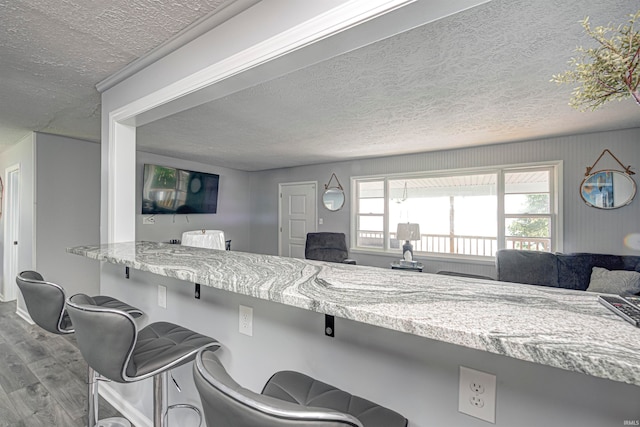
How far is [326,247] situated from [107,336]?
14.5 ft

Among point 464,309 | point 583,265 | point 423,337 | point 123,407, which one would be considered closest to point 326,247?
point 583,265

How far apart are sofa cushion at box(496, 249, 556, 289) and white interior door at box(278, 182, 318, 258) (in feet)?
11.4

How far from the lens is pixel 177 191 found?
545 centimetres

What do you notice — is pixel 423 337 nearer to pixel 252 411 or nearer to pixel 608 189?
pixel 252 411

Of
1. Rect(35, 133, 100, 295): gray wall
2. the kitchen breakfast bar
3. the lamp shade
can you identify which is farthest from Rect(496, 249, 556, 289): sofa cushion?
Rect(35, 133, 100, 295): gray wall

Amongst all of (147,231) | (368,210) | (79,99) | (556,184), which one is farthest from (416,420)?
(147,231)

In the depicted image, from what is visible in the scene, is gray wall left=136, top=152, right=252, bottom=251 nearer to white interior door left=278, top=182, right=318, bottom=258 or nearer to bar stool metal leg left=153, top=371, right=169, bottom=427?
white interior door left=278, top=182, right=318, bottom=258

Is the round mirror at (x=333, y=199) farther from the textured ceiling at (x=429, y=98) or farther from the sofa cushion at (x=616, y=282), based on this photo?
the sofa cushion at (x=616, y=282)

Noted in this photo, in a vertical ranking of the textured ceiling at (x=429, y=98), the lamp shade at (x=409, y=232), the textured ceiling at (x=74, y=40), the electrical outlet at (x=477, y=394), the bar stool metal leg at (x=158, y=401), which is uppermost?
the textured ceiling at (x=429, y=98)

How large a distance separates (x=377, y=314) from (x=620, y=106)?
3.48 m

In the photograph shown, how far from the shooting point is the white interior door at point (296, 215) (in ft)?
20.6

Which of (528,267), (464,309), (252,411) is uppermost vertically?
(464,309)

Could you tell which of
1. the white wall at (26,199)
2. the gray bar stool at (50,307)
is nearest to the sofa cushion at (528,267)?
the gray bar stool at (50,307)

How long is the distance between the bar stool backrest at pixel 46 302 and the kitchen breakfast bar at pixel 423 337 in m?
0.31
